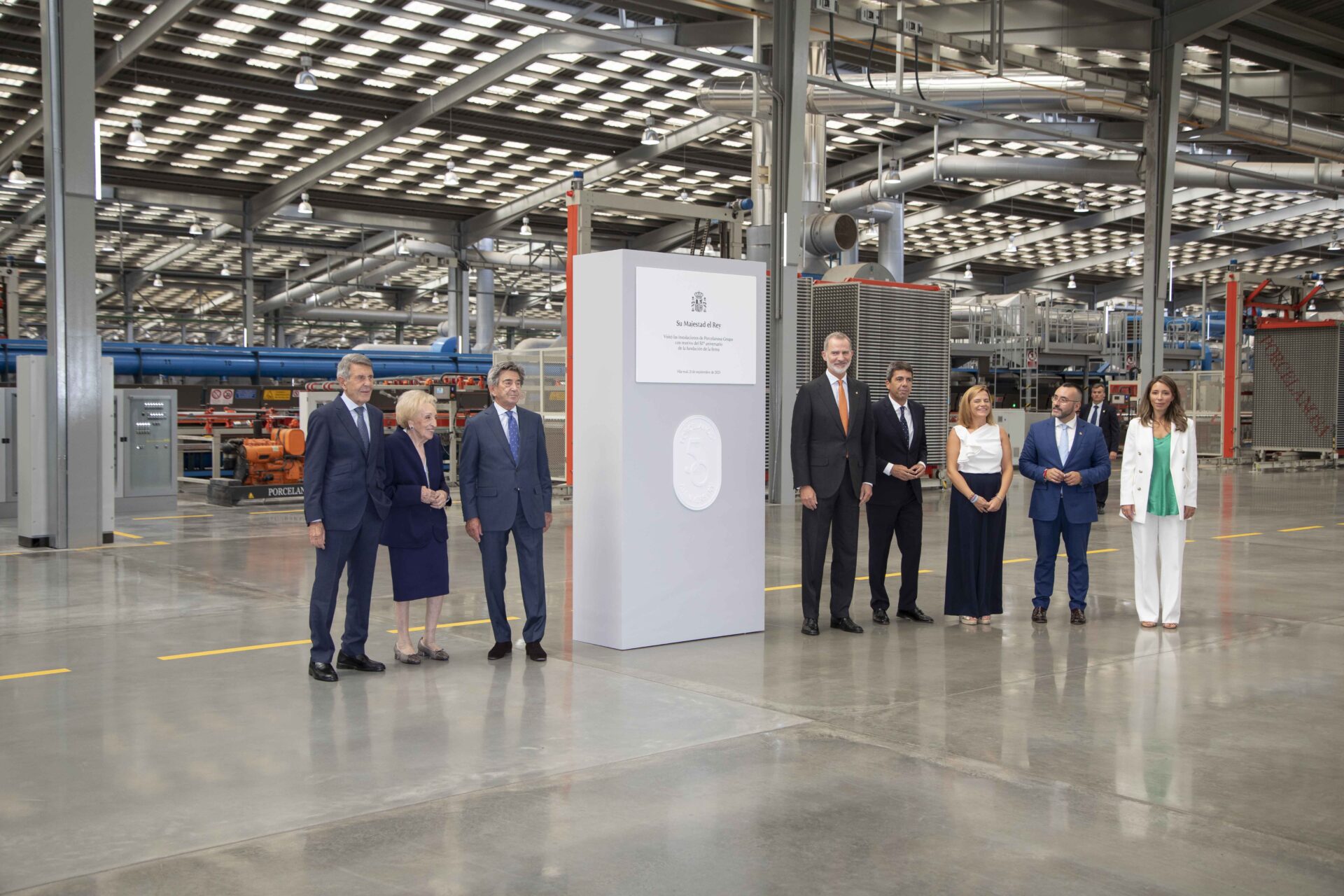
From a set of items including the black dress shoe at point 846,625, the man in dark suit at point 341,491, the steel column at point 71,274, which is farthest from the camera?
the steel column at point 71,274

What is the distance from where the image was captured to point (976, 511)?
7.30m

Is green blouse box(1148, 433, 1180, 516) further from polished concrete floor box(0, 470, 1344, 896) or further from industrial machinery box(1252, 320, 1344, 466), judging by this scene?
industrial machinery box(1252, 320, 1344, 466)

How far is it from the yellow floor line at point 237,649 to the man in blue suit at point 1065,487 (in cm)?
470

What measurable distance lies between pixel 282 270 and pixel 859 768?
40.9 metres

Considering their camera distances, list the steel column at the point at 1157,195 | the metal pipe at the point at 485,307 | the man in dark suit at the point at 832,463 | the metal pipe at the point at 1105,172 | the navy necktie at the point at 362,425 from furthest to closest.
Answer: the metal pipe at the point at 485,307
the metal pipe at the point at 1105,172
the steel column at the point at 1157,195
the man in dark suit at the point at 832,463
the navy necktie at the point at 362,425

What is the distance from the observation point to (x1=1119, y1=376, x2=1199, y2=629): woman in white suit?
7.15 meters

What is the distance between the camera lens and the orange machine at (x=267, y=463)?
1641 centimetres

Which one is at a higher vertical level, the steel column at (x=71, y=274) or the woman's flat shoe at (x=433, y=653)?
the steel column at (x=71, y=274)

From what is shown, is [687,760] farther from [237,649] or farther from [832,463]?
[237,649]

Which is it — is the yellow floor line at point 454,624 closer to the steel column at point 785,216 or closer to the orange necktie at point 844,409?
the orange necktie at point 844,409

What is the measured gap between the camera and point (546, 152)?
26312mm

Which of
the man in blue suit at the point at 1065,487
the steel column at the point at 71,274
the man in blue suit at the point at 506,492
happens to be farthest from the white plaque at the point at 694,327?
the steel column at the point at 71,274

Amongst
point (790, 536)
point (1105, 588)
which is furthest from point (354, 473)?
point (790, 536)

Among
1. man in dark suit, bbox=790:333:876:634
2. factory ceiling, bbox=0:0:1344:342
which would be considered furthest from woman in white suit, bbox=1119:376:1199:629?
factory ceiling, bbox=0:0:1344:342
